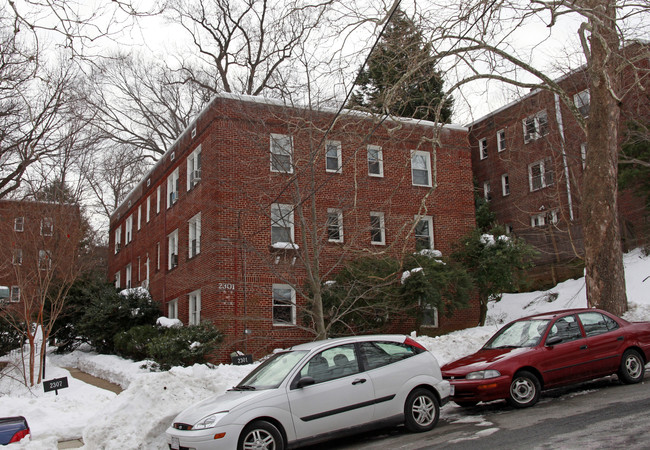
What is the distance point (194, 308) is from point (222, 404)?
1529cm

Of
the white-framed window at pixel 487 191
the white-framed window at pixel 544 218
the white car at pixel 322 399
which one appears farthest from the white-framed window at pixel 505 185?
the white car at pixel 322 399

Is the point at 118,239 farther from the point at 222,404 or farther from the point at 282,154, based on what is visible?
the point at 222,404

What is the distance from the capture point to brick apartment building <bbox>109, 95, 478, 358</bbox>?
18391 mm

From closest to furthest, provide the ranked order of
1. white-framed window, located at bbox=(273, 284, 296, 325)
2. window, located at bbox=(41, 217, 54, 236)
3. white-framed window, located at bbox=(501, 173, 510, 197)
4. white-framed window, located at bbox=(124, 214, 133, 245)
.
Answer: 1. window, located at bbox=(41, 217, 54, 236)
2. white-framed window, located at bbox=(273, 284, 296, 325)
3. white-framed window, located at bbox=(501, 173, 510, 197)
4. white-framed window, located at bbox=(124, 214, 133, 245)

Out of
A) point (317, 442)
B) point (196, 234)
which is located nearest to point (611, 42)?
point (317, 442)

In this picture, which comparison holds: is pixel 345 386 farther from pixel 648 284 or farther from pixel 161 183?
pixel 161 183

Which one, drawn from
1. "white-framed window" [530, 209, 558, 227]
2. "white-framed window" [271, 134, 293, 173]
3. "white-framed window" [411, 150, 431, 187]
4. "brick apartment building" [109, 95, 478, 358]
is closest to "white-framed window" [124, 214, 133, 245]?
"brick apartment building" [109, 95, 478, 358]

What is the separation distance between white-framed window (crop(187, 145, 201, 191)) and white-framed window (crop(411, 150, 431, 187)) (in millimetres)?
8624

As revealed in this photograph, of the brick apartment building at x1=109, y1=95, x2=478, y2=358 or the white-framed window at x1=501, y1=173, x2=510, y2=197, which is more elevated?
the white-framed window at x1=501, y1=173, x2=510, y2=197

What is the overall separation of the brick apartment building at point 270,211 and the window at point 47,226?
16.1 ft

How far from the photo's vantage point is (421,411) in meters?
8.74

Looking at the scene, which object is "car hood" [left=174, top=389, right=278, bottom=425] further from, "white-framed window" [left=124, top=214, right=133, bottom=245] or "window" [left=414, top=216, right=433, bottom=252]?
"white-framed window" [left=124, top=214, right=133, bottom=245]

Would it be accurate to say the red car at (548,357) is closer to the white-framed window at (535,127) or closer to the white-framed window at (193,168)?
the white-framed window at (535,127)

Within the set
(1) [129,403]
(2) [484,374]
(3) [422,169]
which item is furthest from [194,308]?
(2) [484,374]
